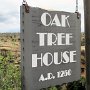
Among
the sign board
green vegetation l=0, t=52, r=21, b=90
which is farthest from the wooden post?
green vegetation l=0, t=52, r=21, b=90

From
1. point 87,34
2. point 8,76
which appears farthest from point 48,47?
point 8,76

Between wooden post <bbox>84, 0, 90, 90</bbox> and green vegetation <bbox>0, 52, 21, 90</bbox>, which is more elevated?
wooden post <bbox>84, 0, 90, 90</bbox>

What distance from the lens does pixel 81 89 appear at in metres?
13.9

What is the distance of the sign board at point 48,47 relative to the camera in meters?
2.61

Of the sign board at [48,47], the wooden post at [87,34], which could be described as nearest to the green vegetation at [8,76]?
the sign board at [48,47]

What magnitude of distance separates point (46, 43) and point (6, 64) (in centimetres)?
759

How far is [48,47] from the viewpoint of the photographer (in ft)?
9.10

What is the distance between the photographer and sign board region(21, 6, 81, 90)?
8.57ft

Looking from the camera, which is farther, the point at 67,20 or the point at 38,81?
the point at 67,20

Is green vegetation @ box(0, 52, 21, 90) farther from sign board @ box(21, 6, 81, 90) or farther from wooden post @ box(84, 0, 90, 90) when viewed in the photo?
wooden post @ box(84, 0, 90, 90)

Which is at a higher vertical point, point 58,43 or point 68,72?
point 58,43

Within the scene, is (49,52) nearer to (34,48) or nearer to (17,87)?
(34,48)

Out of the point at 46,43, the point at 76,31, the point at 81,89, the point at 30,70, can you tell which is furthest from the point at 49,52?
the point at 81,89

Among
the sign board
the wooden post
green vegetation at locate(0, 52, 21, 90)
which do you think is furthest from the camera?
green vegetation at locate(0, 52, 21, 90)
